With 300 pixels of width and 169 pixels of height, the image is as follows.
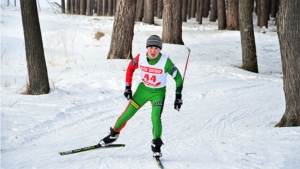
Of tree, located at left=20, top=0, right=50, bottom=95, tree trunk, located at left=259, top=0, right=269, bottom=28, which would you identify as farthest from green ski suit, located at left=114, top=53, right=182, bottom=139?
tree trunk, located at left=259, top=0, right=269, bottom=28

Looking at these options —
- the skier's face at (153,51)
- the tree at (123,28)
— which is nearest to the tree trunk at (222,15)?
the tree at (123,28)

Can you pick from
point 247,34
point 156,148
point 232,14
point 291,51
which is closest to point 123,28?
point 247,34

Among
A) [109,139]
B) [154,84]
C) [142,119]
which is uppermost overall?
[154,84]

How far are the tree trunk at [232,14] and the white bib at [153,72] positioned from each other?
1727 cm

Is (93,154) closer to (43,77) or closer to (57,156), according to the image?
(57,156)

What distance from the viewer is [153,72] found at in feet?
19.4

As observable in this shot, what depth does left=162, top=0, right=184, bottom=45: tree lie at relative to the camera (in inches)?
653

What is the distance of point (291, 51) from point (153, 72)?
275cm

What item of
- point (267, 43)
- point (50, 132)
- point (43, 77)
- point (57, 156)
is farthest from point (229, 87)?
point (267, 43)

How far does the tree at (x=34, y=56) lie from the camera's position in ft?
29.8

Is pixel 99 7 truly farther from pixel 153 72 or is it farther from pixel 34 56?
pixel 153 72

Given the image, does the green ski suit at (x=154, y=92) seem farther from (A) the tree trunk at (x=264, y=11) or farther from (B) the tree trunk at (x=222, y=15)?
(A) the tree trunk at (x=264, y=11)

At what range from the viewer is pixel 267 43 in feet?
66.1

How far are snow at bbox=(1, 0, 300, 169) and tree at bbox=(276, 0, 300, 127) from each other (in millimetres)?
432
